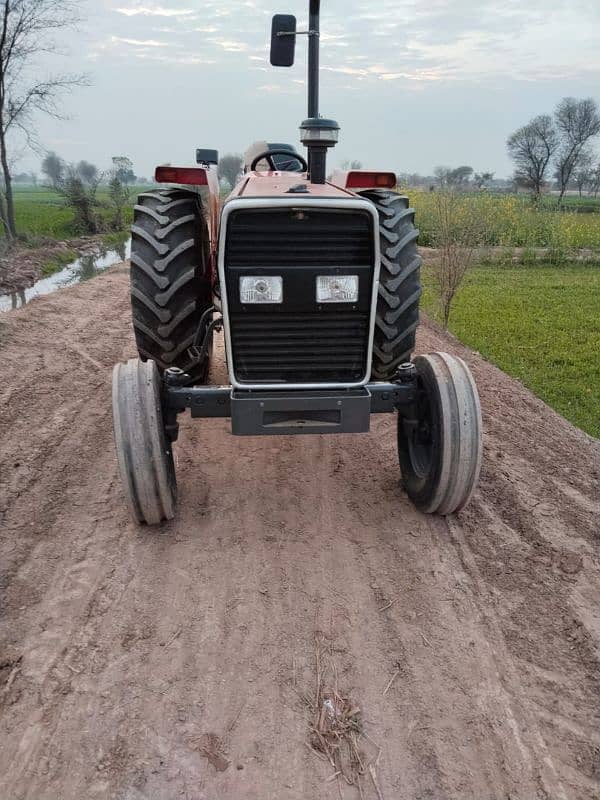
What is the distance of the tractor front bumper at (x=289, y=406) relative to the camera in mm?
3578

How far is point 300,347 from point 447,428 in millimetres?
940

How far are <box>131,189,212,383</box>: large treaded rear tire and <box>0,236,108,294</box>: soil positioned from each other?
10241 mm

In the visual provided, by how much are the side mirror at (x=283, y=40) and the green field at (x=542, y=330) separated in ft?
13.2

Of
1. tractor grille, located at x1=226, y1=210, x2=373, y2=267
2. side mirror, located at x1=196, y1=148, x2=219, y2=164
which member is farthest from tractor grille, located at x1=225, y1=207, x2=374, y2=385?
side mirror, located at x1=196, y1=148, x2=219, y2=164

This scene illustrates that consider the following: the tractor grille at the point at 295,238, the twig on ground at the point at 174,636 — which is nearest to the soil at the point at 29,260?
the tractor grille at the point at 295,238

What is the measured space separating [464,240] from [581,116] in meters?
57.2

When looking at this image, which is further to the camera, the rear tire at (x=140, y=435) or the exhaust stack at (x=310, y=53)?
the exhaust stack at (x=310, y=53)

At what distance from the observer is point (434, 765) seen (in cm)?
250

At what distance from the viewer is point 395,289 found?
163 inches

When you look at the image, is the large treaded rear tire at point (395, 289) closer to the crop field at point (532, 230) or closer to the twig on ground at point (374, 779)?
the twig on ground at point (374, 779)

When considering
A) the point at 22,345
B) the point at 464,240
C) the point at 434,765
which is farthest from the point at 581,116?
the point at 434,765

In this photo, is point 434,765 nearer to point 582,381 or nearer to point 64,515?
point 64,515

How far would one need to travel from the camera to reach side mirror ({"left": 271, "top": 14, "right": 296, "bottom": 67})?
200 inches

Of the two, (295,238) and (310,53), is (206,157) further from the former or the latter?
(295,238)
